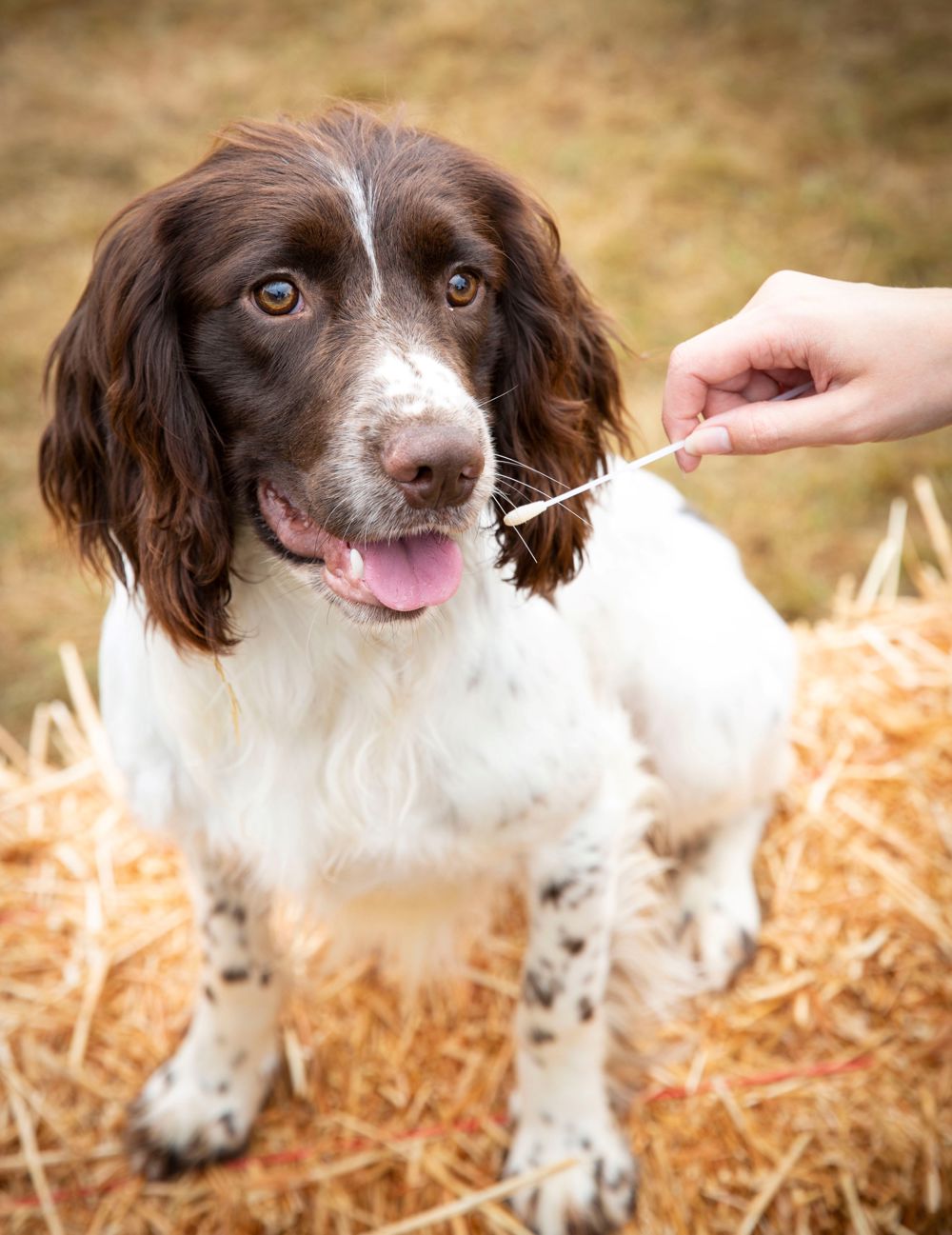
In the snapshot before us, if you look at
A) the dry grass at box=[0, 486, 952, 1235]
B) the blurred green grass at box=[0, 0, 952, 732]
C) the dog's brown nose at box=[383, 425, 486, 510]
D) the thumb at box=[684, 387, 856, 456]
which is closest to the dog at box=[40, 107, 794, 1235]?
the dog's brown nose at box=[383, 425, 486, 510]

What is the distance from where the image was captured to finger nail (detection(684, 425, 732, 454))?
1979 mm

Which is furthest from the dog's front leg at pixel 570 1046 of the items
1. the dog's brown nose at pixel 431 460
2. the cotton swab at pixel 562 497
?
the dog's brown nose at pixel 431 460

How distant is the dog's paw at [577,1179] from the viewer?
2598 mm

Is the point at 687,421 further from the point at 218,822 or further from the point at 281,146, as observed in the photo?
the point at 218,822

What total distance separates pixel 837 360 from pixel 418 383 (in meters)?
0.76

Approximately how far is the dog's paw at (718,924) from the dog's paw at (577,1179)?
56 centimetres

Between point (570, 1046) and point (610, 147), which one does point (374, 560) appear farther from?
point (610, 147)

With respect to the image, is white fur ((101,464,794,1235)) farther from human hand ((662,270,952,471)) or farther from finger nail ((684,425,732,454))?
human hand ((662,270,952,471))

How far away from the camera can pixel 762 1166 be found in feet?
8.75

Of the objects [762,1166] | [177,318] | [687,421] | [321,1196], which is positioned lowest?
[762,1166]

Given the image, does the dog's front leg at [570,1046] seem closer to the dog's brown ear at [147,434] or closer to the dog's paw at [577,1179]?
the dog's paw at [577,1179]

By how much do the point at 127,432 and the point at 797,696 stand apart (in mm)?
2616

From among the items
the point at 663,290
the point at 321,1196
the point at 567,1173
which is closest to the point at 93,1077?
the point at 321,1196

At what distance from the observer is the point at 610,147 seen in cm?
684
